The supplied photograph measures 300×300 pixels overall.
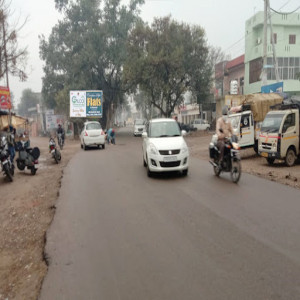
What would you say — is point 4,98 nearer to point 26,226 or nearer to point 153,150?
point 153,150

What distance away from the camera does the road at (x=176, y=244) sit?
3.36 meters

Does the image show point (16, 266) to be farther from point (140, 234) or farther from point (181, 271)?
point (181, 271)

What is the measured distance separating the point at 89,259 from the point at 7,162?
692 cm

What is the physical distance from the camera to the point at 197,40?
3328cm

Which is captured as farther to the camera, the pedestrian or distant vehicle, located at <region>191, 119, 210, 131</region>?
distant vehicle, located at <region>191, 119, 210, 131</region>

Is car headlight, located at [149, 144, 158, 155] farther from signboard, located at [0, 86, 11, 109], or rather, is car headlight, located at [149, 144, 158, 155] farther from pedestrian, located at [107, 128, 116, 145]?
pedestrian, located at [107, 128, 116, 145]

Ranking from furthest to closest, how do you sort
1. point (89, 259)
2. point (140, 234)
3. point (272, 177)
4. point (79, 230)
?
point (272, 177) → point (79, 230) → point (140, 234) → point (89, 259)

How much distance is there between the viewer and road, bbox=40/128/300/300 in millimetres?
3361

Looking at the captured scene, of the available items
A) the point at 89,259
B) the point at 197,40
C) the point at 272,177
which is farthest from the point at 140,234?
the point at 197,40

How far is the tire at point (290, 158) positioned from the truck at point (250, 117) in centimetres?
301

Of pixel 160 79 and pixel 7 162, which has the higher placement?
pixel 160 79

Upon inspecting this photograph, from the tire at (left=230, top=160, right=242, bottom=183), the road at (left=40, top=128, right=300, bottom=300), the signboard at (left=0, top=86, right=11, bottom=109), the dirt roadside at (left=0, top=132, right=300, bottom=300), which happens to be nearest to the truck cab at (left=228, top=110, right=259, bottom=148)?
the dirt roadside at (left=0, top=132, right=300, bottom=300)

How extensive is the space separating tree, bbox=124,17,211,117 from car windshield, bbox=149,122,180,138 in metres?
21.9

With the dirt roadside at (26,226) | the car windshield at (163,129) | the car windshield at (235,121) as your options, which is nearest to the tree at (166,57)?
the car windshield at (235,121)
